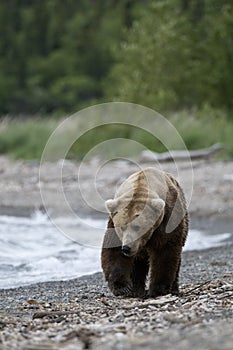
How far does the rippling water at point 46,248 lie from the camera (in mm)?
9094

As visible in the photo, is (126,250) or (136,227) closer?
(126,250)

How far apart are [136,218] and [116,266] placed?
1.30 feet

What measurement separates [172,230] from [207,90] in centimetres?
2002

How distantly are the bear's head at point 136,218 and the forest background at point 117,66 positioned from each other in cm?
1290

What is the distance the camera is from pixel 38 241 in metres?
11.8

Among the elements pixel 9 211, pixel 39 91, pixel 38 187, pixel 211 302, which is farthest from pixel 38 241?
pixel 39 91

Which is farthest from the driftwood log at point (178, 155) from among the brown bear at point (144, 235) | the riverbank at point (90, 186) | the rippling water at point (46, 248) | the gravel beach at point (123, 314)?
the brown bear at point (144, 235)

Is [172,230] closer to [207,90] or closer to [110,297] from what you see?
[110,297]

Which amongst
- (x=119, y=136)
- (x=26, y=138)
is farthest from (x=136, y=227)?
(x=26, y=138)

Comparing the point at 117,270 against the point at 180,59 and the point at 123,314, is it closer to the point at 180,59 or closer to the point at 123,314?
the point at 123,314

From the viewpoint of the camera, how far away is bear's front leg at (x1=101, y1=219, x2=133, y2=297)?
6.12 metres

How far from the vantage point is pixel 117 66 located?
35438 millimetres

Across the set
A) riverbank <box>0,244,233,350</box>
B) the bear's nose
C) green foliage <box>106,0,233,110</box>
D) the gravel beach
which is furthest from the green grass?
the bear's nose

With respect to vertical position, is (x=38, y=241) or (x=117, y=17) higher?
(x=117, y=17)
